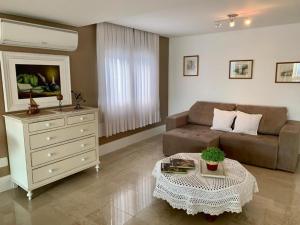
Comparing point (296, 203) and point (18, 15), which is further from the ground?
point (18, 15)

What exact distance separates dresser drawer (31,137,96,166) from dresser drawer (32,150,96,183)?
0.08m

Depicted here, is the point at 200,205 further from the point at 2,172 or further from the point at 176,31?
the point at 176,31

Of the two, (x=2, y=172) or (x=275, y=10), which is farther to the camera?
(x=275, y=10)

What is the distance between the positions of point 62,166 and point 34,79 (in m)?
1.20

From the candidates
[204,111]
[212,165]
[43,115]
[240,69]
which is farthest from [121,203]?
[240,69]

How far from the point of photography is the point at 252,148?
11.4ft

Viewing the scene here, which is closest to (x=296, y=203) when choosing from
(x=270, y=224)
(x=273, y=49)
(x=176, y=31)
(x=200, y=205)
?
(x=270, y=224)

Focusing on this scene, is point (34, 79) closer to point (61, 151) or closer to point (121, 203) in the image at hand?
point (61, 151)

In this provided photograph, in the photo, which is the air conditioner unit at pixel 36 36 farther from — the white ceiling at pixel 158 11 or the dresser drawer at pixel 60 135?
the dresser drawer at pixel 60 135

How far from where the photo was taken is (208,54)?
4707 mm

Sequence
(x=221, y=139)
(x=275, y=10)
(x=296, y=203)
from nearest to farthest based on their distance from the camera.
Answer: (x=296, y=203)
(x=275, y=10)
(x=221, y=139)

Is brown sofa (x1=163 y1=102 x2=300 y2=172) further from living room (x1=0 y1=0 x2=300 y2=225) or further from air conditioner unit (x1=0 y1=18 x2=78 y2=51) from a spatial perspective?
air conditioner unit (x1=0 y1=18 x2=78 y2=51)

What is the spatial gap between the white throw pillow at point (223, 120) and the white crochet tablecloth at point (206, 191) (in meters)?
1.73

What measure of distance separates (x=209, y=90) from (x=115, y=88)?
207 cm
